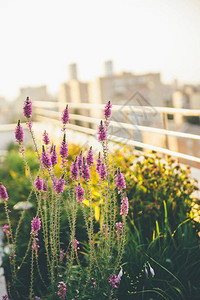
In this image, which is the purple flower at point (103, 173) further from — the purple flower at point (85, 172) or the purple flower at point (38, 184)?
the purple flower at point (38, 184)

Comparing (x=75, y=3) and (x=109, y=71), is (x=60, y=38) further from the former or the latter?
(x=109, y=71)

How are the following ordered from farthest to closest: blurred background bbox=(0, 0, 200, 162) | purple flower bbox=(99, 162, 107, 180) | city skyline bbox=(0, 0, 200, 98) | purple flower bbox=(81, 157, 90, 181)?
blurred background bbox=(0, 0, 200, 162) → city skyline bbox=(0, 0, 200, 98) → purple flower bbox=(99, 162, 107, 180) → purple flower bbox=(81, 157, 90, 181)

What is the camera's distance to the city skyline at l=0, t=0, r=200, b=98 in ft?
120

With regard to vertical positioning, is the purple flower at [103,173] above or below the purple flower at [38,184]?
above

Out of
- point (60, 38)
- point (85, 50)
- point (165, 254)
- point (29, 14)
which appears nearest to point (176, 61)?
point (85, 50)

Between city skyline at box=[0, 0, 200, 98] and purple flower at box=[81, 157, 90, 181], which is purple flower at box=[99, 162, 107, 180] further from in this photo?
city skyline at box=[0, 0, 200, 98]

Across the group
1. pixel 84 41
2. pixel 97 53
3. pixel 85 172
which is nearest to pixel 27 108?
pixel 85 172

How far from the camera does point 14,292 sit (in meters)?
1.94

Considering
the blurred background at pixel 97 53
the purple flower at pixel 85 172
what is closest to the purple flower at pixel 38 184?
the purple flower at pixel 85 172

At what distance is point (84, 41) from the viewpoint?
47281 mm

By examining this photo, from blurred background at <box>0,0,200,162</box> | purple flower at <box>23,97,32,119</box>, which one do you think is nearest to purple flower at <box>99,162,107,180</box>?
purple flower at <box>23,97,32,119</box>

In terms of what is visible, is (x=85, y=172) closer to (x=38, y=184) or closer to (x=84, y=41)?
(x=38, y=184)

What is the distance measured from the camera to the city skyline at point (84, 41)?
36469 mm

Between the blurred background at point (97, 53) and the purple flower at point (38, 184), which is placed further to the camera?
A: the blurred background at point (97, 53)
